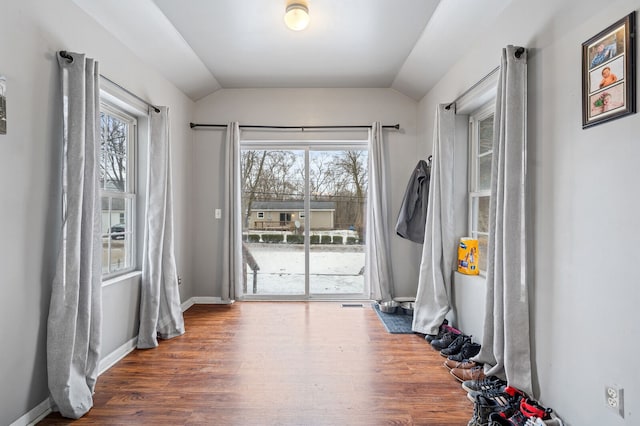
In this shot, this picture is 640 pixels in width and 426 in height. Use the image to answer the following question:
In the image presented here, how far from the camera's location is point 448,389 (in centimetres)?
225

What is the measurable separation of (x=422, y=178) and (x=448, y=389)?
2136 mm

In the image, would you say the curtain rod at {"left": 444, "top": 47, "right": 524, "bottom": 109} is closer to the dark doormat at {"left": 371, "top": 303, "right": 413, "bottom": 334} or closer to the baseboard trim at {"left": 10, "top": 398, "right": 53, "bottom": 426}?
the dark doormat at {"left": 371, "top": 303, "right": 413, "bottom": 334}

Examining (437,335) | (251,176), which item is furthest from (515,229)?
(251,176)

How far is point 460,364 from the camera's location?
2.46m

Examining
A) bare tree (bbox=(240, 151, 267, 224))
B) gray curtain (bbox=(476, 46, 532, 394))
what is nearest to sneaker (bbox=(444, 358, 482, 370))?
gray curtain (bbox=(476, 46, 532, 394))

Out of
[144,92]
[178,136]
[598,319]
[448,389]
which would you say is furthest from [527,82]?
[178,136]

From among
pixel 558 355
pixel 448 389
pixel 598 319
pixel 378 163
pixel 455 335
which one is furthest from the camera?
pixel 378 163

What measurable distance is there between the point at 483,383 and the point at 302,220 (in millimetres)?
2737

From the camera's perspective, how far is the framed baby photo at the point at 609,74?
4.63 feet

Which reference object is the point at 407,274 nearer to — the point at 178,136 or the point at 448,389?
the point at 448,389

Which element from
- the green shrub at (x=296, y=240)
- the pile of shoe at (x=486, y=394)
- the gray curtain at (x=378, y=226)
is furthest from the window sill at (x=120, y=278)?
the pile of shoe at (x=486, y=394)

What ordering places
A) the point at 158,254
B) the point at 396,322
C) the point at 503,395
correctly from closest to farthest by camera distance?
1. the point at 503,395
2. the point at 158,254
3. the point at 396,322

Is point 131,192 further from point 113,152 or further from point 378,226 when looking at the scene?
point 378,226

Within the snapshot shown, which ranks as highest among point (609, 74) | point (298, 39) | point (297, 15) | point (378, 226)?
point (298, 39)
